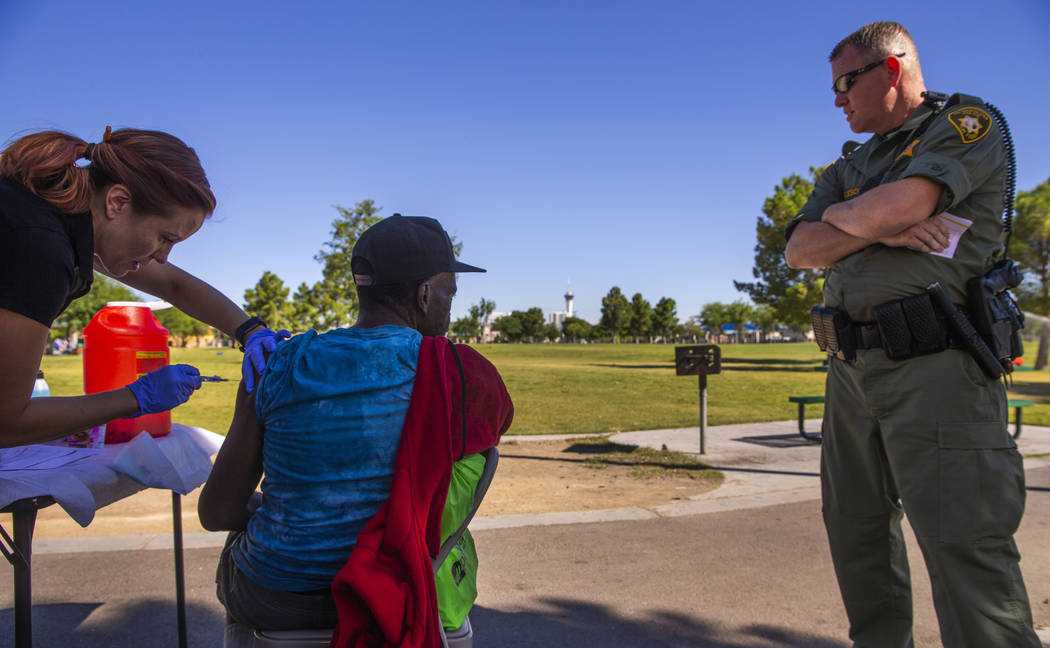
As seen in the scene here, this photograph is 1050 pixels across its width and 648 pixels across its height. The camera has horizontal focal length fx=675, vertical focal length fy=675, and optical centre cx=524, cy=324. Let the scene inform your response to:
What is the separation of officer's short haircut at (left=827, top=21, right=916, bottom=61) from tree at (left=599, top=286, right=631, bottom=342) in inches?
4383

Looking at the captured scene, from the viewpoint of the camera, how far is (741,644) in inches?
108

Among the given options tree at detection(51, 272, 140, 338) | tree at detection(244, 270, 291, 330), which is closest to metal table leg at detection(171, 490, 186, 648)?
tree at detection(51, 272, 140, 338)

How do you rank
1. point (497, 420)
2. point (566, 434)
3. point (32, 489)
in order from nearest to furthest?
point (497, 420) → point (32, 489) → point (566, 434)

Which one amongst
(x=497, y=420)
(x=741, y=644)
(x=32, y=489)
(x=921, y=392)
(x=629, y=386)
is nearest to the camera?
(x=497, y=420)

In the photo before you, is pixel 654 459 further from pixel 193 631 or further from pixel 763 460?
pixel 193 631

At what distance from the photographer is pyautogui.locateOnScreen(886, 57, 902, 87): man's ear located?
7.07 ft

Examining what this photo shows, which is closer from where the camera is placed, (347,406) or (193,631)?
(347,406)

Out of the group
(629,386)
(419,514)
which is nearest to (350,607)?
(419,514)

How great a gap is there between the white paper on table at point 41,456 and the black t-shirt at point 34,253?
0.59 m

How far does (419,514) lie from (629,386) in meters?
18.7

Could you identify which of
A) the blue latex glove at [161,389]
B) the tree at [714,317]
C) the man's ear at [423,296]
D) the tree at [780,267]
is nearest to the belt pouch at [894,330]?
the man's ear at [423,296]

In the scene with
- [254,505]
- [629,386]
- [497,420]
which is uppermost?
[497,420]

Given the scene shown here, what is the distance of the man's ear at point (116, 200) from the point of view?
5.42 feet

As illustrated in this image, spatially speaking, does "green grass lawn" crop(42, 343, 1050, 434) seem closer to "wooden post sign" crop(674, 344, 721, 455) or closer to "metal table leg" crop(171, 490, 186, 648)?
"wooden post sign" crop(674, 344, 721, 455)
